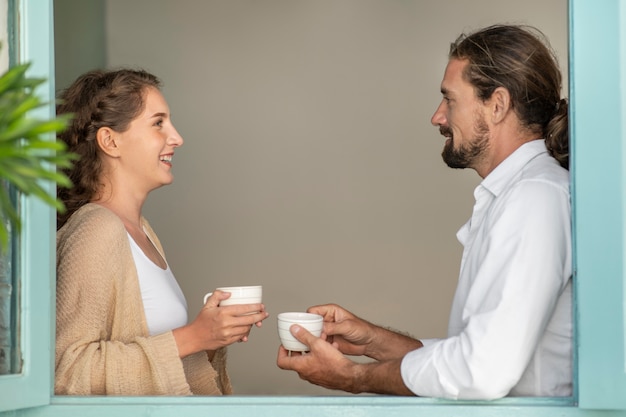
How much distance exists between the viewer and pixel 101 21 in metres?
5.26

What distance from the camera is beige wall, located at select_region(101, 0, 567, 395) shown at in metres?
5.07

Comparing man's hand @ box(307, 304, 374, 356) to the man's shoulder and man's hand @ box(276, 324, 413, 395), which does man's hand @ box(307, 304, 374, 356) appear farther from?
the man's shoulder

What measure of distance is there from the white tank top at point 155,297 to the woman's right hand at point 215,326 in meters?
0.15

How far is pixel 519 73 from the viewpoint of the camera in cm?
231

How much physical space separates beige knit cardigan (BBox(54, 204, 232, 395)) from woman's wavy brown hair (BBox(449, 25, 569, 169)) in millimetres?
1047

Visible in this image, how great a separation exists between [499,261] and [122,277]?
95cm

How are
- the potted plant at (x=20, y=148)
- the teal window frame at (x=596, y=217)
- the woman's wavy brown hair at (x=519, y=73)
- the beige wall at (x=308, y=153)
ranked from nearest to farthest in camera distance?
the potted plant at (x=20, y=148), the teal window frame at (x=596, y=217), the woman's wavy brown hair at (x=519, y=73), the beige wall at (x=308, y=153)

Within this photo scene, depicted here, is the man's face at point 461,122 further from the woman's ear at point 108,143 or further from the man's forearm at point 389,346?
the woman's ear at point 108,143

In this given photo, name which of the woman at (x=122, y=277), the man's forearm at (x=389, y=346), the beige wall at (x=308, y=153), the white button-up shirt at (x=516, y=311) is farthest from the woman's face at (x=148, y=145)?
the beige wall at (x=308, y=153)

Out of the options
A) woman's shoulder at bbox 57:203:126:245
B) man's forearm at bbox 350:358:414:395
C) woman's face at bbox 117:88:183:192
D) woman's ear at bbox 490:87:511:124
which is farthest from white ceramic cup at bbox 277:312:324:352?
woman's ear at bbox 490:87:511:124

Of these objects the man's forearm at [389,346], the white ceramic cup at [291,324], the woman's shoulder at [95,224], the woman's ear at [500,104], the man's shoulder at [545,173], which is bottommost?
the man's forearm at [389,346]

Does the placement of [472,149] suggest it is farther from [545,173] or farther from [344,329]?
[344,329]

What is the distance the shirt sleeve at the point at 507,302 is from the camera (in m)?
1.71

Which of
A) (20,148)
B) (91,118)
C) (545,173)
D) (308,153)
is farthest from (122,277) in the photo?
(308,153)
